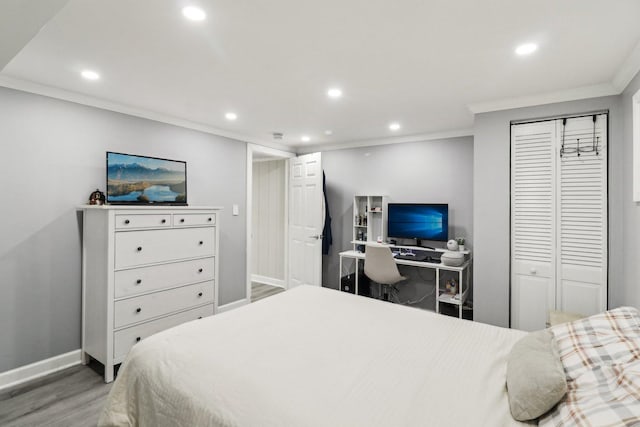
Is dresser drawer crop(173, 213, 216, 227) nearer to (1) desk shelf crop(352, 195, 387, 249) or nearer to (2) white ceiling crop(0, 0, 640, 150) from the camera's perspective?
(2) white ceiling crop(0, 0, 640, 150)

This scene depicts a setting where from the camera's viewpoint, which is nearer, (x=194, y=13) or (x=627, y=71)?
(x=194, y=13)

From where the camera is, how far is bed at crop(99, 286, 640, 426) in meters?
1.13

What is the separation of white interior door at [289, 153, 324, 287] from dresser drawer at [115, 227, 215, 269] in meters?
1.72

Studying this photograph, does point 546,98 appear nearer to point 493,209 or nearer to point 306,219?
point 493,209

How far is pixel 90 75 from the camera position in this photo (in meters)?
2.41

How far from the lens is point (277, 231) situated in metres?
5.73

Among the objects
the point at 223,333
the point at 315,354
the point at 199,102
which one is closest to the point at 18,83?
the point at 199,102

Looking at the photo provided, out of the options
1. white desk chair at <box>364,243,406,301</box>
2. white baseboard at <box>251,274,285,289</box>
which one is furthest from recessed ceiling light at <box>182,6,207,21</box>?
white baseboard at <box>251,274,285,289</box>

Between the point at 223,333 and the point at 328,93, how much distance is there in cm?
213

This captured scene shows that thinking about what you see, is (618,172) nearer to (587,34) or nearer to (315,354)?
(587,34)

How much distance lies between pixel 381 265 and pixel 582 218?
6.59ft

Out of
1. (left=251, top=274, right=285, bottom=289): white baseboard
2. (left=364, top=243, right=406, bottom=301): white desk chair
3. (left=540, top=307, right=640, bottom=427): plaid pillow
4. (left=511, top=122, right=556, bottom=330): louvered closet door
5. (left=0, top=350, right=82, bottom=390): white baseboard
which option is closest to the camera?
(left=540, top=307, right=640, bottom=427): plaid pillow

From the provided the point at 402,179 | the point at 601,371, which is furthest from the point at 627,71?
the point at 402,179

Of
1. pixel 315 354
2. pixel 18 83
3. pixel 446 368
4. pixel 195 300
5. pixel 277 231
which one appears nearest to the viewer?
pixel 446 368
